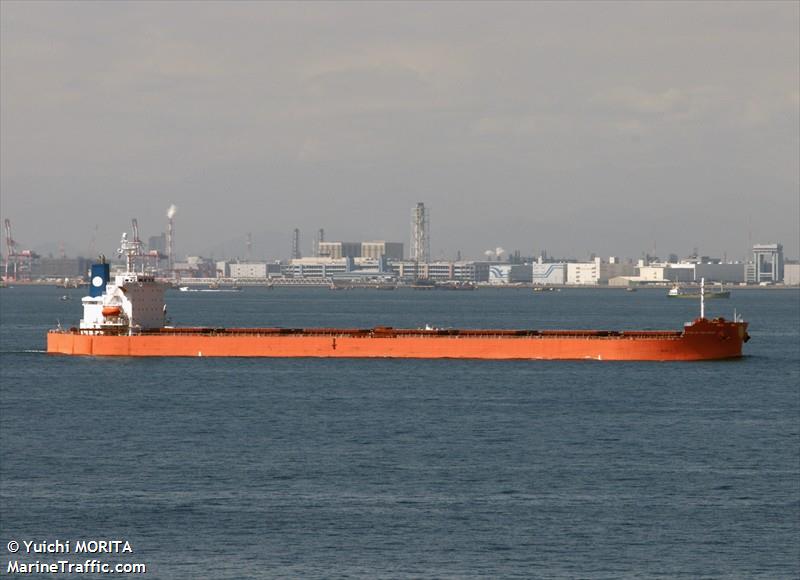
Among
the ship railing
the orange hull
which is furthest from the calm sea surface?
the ship railing

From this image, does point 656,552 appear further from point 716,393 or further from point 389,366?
point 389,366

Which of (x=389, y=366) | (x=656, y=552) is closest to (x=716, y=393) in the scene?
(x=389, y=366)

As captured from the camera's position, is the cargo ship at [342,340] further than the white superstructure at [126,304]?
No

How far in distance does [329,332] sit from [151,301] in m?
10.7

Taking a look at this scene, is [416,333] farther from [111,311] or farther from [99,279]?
[99,279]

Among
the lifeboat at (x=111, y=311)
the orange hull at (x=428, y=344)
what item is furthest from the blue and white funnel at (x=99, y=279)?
the orange hull at (x=428, y=344)

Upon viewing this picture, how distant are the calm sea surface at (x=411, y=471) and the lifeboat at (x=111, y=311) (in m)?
7.37

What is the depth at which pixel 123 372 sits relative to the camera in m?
73.0

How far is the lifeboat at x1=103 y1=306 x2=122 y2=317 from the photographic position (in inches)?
3177

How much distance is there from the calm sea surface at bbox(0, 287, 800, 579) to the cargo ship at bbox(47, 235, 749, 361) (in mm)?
3893

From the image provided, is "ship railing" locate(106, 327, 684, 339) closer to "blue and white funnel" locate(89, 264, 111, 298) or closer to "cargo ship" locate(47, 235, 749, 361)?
"cargo ship" locate(47, 235, 749, 361)

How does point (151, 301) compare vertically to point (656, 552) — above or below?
above

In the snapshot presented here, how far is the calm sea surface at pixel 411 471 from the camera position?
32688mm

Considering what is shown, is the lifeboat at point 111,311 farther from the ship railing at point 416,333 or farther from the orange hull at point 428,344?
the ship railing at point 416,333
